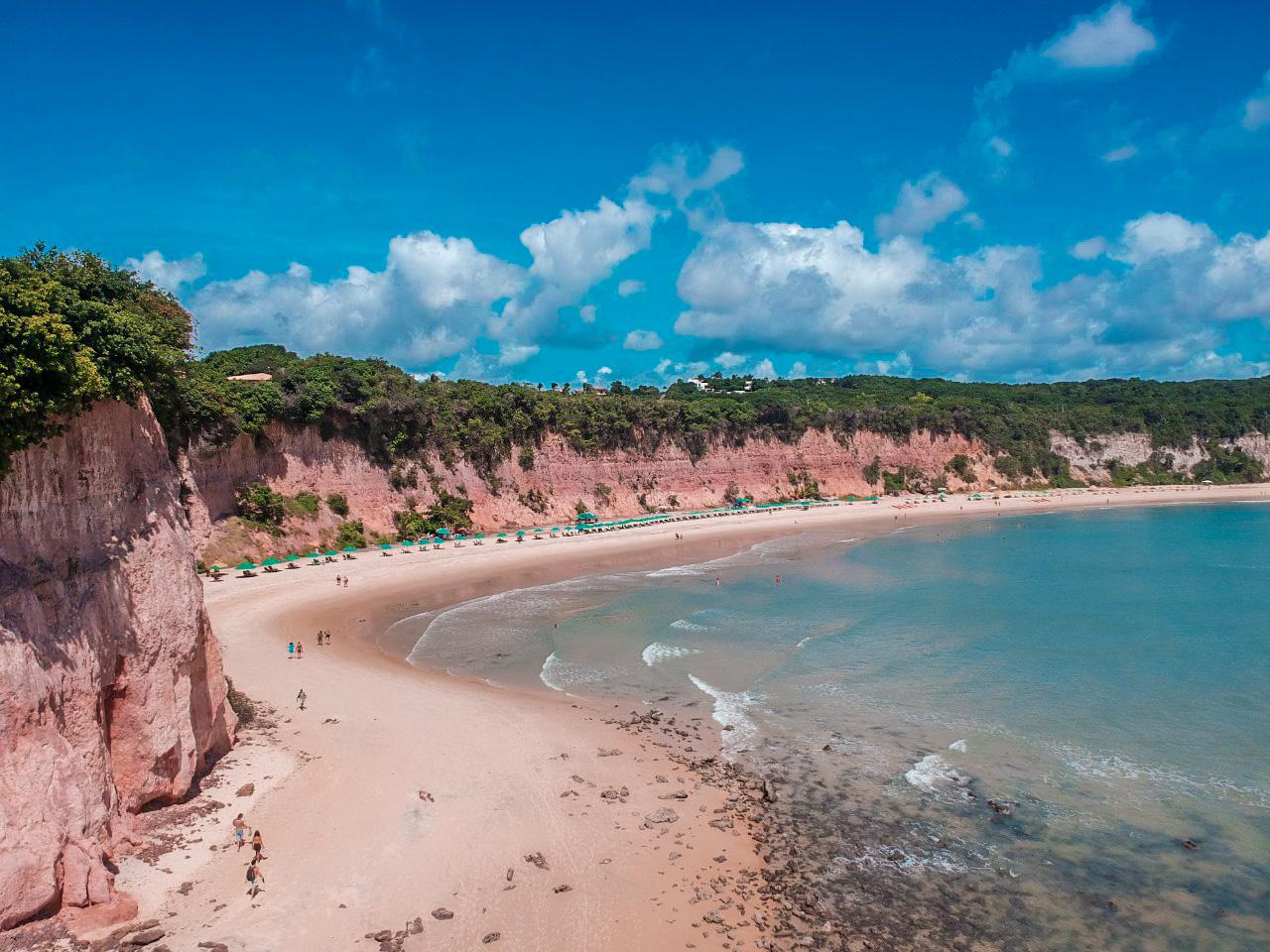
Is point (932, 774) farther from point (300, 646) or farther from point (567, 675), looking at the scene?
point (300, 646)

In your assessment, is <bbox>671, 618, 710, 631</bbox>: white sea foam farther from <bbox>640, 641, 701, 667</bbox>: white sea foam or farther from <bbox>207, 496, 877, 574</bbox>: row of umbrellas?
<bbox>207, 496, 877, 574</bbox>: row of umbrellas

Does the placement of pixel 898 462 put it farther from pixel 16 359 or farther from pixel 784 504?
pixel 16 359

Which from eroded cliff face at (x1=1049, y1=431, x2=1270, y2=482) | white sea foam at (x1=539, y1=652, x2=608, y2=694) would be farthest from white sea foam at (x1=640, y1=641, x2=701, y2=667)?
eroded cliff face at (x1=1049, y1=431, x2=1270, y2=482)

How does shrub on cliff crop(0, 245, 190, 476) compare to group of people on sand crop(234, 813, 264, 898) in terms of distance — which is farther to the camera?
group of people on sand crop(234, 813, 264, 898)

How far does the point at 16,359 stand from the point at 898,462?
88.2 metres

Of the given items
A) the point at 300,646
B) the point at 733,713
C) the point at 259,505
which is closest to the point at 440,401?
the point at 259,505

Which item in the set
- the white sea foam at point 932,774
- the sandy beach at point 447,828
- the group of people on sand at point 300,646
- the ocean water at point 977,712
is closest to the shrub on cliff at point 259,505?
the ocean water at point 977,712

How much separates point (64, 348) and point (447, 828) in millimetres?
9935

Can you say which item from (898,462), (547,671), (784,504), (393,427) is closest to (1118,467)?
(898,462)

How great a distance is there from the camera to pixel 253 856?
12.3 meters

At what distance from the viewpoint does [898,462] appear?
293 ft

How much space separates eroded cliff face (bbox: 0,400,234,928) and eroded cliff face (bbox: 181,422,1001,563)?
85.1 ft

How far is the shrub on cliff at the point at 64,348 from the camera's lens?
1062 centimetres

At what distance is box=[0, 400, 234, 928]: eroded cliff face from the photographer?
983cm
